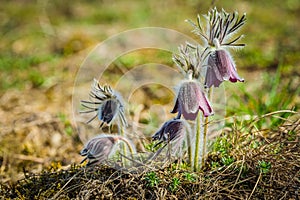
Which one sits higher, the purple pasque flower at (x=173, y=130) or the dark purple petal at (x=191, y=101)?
the dark purple petal at (x=191, y=101)

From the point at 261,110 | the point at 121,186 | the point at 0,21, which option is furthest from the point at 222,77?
the point at 0,21

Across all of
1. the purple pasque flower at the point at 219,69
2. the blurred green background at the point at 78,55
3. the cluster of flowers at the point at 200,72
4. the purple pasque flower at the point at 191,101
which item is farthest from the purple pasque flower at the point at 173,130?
the blurred green background at the point at 78,55

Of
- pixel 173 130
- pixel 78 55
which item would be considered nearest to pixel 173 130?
pixel 173 130

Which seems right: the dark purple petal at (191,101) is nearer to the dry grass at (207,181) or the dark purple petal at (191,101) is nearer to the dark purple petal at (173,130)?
the dark purple petal at (173,130)

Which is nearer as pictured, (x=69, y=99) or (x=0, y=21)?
(x=69, y=99)

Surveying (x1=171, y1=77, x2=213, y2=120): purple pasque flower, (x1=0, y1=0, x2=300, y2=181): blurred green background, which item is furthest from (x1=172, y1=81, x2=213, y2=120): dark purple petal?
(x1=0, y1=0, x2=300, y2=181): blurred green background

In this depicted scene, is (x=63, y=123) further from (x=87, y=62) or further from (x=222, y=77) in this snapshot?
(x=222, y=77)

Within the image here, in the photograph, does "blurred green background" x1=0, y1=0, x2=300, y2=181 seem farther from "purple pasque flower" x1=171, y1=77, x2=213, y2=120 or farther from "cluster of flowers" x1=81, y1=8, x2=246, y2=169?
"purple pasque flower" x1=171, y1=77, x2=213, y2=120
